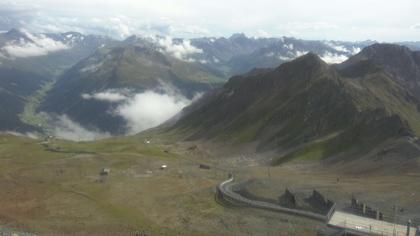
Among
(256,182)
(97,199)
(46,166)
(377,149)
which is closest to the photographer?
(97,199)

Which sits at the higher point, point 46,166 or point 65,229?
point 65,229

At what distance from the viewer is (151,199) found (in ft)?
441

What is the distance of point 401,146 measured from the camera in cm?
18588

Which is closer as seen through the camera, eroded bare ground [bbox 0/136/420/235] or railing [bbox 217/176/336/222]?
eroded bare ground [bbox 0/136/420/235]

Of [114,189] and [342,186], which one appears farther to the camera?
[114,189]

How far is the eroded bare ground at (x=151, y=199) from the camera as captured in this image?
108 m

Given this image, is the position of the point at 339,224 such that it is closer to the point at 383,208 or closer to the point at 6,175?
the point at 383,208

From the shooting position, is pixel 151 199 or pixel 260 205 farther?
pixel 151 199

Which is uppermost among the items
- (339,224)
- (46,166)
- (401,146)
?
(339,224)

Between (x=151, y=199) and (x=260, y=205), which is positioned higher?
(x=260, y=205)

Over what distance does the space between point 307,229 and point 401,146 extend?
92.9 m

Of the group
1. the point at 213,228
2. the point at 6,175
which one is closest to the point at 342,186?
the point at 213,228

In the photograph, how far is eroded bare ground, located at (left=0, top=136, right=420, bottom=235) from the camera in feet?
355

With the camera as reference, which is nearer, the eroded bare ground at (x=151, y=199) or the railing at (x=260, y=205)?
the eroded bare ground at (x=151, y=199)
